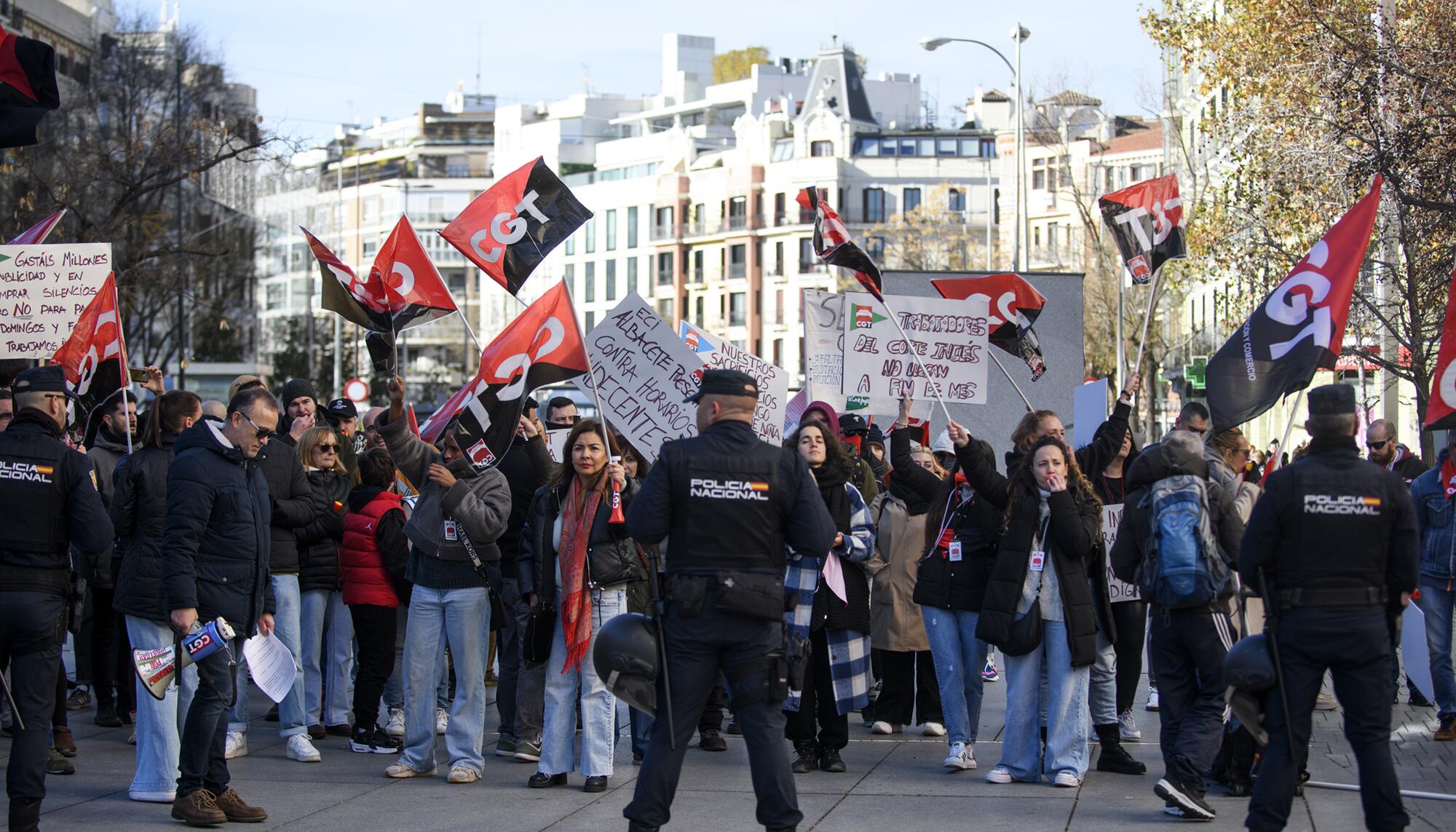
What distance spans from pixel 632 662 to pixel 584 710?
83.9 inches

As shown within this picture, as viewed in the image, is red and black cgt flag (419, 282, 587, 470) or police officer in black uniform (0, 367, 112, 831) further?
red and black cgt flag (419, 282, 587, 470)

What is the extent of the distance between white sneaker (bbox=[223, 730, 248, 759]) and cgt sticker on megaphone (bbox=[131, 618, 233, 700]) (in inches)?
61.1

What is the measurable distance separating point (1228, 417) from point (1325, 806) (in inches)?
74.3

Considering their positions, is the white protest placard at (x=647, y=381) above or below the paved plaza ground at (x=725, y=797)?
above

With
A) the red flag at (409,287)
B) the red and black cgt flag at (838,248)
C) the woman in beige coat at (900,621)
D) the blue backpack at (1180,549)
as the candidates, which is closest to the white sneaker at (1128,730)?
the woman in beige coat at (900,621)

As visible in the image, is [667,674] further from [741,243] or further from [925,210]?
[741,243]

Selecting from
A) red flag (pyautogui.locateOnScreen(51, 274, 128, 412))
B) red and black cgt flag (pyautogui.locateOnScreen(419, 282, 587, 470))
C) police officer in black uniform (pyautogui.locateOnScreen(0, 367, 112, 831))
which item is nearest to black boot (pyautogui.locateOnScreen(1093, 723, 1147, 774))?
red and black cgt flag (pyautogui.locateOnScreen(419, 282, 587, 470))

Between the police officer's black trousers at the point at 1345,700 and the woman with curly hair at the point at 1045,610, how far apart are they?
5.91 ft

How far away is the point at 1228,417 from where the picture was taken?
8695mm

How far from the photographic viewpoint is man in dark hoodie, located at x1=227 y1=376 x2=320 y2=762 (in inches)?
392

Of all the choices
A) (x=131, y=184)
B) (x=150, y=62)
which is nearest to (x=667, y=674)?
(x=131, y=184)

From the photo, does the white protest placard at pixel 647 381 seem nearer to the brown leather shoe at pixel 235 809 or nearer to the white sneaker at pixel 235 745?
the white sneaker at pixel 235 745

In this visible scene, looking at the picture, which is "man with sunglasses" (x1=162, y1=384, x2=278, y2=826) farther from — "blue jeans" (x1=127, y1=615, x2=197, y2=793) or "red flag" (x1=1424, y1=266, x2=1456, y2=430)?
"red flag" (x1=1424, y1=266, x2=1456, y2=430)

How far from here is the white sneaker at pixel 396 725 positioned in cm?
1059
